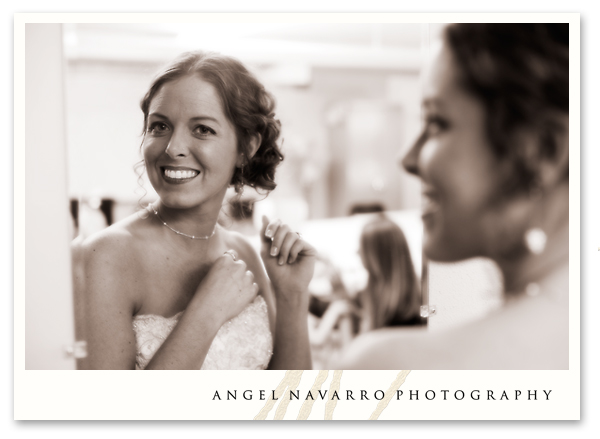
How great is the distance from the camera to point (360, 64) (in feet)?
4.51

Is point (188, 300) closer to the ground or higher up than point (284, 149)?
closer to the ground

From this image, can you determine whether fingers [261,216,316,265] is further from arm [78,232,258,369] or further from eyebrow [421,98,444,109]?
eyebrow [421,98,444,109]

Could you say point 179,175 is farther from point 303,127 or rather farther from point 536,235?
point 536,235

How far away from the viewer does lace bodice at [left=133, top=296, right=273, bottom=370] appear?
1276mm

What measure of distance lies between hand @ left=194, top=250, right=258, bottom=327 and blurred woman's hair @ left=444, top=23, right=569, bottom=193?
59 centimetres

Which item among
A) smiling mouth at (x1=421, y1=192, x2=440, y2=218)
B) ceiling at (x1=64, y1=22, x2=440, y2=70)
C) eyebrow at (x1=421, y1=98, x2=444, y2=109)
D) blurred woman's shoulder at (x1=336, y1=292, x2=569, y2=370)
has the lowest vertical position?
blurred woman's shoulder at (x1=336, y1=292, x2=569, y2=370)

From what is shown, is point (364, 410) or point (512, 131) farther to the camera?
point (364, 410)

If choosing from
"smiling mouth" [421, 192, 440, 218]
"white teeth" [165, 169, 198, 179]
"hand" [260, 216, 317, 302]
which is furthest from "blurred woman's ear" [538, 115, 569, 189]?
"white teeth" [165, 169, 198, 179]

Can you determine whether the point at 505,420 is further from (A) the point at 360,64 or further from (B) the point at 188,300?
(A) the point at 360,64

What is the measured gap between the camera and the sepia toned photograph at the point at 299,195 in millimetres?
1274

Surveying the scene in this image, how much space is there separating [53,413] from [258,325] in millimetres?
535

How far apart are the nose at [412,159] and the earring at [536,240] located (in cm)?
27

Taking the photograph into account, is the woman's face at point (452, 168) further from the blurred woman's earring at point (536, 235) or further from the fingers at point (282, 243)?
the fingers at point (282, 243)

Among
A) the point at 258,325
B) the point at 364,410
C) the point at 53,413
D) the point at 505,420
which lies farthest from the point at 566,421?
the point at 53,413
